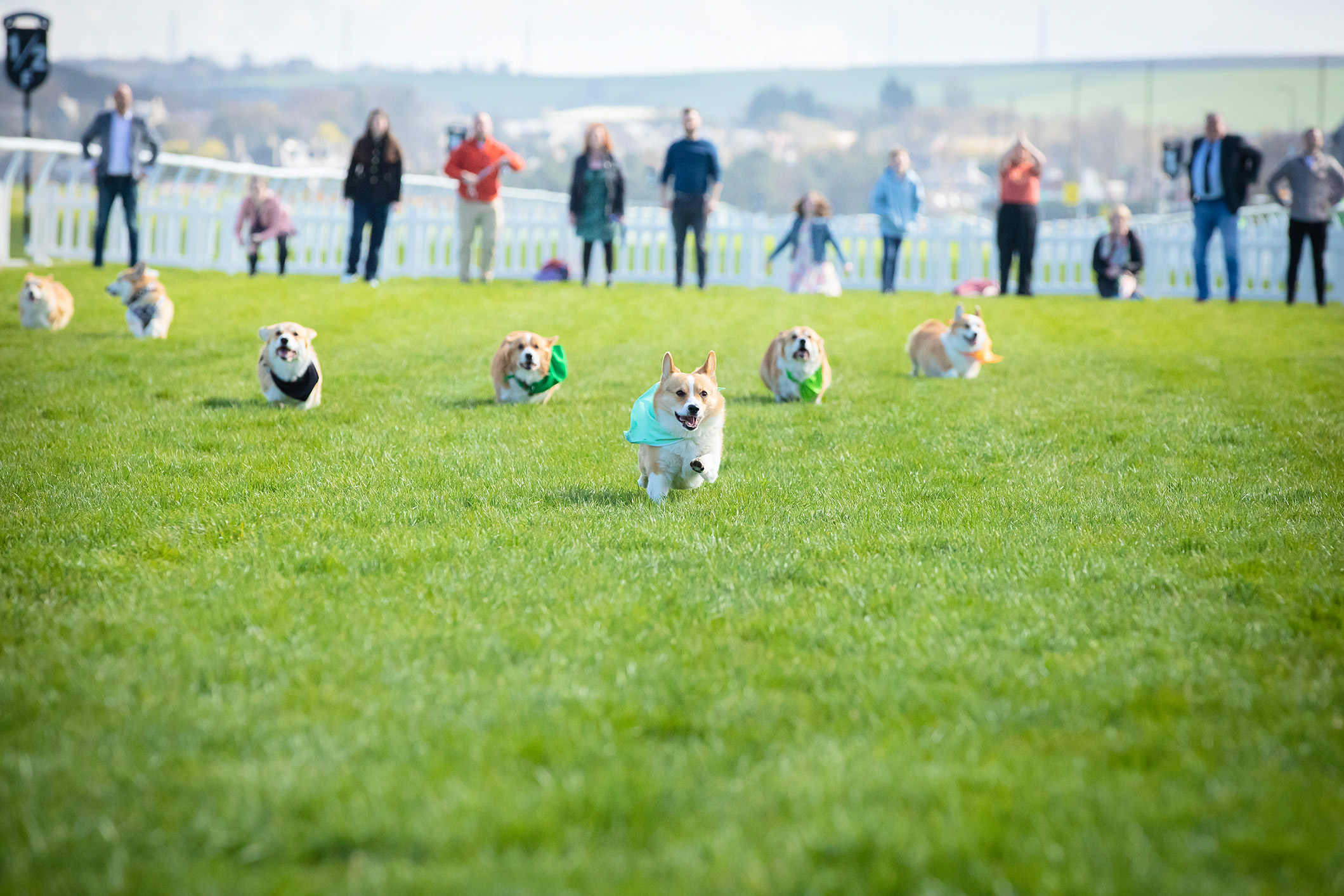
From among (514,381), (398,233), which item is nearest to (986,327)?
(514,381)

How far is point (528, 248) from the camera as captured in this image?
22.4 m

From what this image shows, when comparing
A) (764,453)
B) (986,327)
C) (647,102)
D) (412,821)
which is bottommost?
(412,821)

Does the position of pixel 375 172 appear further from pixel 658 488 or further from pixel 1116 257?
pixel 658 488

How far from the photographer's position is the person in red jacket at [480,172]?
56.3ft

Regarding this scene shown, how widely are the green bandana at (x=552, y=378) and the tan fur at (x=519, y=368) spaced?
0.01 meters

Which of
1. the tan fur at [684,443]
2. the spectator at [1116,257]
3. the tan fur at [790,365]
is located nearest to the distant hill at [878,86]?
the spectator at [1116,257]

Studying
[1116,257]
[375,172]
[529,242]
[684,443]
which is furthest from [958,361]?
[529,242]

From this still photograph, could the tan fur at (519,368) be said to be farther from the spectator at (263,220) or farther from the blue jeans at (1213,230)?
the spectator at (263,220)

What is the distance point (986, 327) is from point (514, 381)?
307 inches

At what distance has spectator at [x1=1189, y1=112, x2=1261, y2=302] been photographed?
53.2 ft

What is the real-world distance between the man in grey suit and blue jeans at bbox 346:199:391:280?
9.42 ft

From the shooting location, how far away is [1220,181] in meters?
16.3

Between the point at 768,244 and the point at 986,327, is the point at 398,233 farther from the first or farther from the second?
the point at 986,327

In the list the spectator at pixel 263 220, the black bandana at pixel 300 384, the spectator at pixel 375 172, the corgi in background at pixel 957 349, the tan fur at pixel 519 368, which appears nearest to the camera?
the black bandana at pixel 300 384
